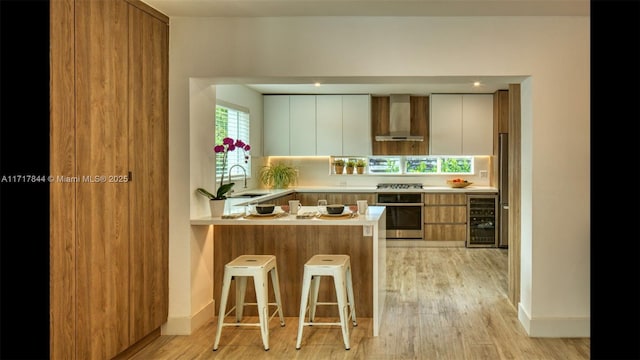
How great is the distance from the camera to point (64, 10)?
2602 millimetres

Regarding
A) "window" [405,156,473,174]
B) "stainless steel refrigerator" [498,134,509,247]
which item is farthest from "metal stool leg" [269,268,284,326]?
"window" [405,156,473,174]

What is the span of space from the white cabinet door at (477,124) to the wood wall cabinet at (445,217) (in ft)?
2.78

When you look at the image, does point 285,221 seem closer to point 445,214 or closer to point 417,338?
point 417,338

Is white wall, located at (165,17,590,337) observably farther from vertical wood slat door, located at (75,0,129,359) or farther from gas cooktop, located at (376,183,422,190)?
gas cooktop, located at (376,183,422,190)

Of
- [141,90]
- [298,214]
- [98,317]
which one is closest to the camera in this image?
[98,317]

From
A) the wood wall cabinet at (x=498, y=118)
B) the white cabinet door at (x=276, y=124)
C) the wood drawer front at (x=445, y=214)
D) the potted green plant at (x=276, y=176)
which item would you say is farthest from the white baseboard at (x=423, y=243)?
the white cabinet door at (x=276, y=124)

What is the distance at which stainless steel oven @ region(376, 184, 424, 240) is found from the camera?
7.59m

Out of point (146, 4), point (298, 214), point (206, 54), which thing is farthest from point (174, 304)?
point (146, 4)

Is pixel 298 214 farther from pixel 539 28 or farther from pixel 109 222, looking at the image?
pixel 539 28

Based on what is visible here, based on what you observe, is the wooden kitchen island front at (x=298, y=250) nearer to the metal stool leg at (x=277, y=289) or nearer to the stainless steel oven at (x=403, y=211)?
the metal stool leg at (x=277, y=289)

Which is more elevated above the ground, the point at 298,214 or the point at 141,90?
the point at 141,90

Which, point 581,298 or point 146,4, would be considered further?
point 581,298
